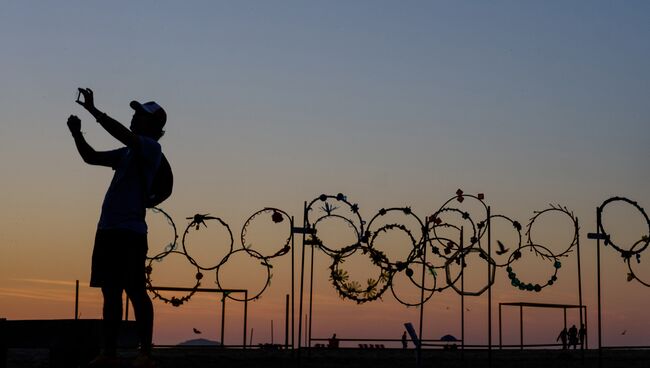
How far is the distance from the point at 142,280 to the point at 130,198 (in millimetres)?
731

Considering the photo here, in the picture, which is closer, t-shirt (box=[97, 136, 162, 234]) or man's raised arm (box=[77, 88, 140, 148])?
man's raised arm (box=[77, 88, 140, 148])

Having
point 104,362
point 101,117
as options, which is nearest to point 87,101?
point 101,117

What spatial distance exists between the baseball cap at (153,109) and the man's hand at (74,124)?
0.59m

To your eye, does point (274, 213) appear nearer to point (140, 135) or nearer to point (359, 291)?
point (359, 291)

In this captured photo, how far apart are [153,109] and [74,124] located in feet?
2.51

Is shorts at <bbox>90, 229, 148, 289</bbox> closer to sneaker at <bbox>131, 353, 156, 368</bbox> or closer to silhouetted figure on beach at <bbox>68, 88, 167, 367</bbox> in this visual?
silhouetted figure on beach at <bbox>68, 88, 167, 367</bbox>

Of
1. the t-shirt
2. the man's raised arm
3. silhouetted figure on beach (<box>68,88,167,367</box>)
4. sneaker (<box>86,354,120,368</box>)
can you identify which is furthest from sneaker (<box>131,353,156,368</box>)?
the man's raised arm

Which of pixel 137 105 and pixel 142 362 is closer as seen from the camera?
pixel 142 362

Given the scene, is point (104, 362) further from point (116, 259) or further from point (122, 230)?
point (122, 230)

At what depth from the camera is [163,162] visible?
1024 cm

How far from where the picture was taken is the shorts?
9.47 metres

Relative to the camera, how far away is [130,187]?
31.9 feet

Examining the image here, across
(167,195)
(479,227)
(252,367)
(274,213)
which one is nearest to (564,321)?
(479,227)

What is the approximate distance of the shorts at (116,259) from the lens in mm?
9469
